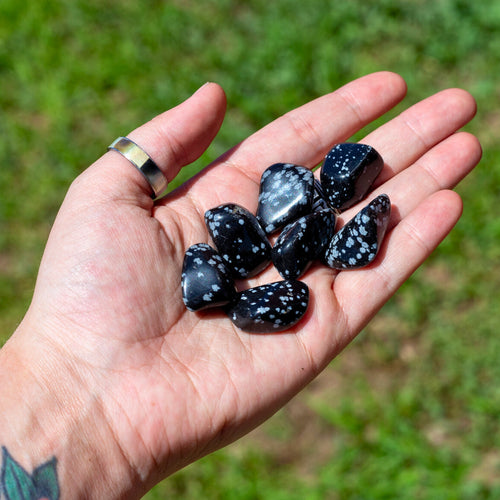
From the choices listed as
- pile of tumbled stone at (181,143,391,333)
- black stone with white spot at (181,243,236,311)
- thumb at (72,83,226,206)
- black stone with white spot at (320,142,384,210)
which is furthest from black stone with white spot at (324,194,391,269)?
thumb at (72,83,226,206)

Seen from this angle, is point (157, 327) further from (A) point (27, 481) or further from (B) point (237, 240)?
(A) point (27, 481)

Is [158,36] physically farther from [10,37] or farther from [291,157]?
[291,157]

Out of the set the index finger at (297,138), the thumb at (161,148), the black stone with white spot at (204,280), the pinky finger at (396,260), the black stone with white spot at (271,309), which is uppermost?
the thumb at (161,148)

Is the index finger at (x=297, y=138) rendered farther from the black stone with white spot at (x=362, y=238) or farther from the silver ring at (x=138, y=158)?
the black stone with white spot at (x=362, y=238)

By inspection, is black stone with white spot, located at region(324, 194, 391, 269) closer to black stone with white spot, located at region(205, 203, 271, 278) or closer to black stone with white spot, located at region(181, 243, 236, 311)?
black stone with white spot, located at region(205, 203, 271, 278)

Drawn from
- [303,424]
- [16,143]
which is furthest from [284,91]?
[303,424]

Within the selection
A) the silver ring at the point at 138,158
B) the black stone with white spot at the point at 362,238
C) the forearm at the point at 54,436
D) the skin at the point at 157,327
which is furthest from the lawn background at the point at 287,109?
the silver ring at the point at 138,158

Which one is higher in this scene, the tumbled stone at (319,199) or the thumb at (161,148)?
the thumb at (161,148)
